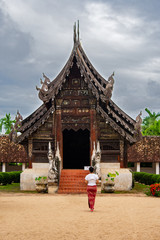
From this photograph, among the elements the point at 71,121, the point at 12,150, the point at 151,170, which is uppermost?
the point at 71,121

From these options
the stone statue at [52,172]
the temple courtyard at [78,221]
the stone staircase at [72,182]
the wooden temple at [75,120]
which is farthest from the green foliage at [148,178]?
the temple courtyard at [78,221]

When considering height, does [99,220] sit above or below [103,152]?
below

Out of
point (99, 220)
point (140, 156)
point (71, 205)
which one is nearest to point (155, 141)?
point (140, 156)

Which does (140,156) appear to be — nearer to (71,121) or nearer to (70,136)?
(70,136)

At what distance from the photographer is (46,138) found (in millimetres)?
19641

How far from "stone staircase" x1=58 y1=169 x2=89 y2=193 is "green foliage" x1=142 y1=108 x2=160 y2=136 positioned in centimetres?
3080

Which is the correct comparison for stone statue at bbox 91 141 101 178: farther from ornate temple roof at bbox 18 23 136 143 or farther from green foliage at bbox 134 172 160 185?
green foliage at bbox 134 172 160 185

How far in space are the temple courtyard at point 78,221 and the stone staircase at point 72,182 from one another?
16.1 ft

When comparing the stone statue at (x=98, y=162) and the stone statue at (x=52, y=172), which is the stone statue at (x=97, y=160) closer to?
the stone statue at (x=98, y=162)

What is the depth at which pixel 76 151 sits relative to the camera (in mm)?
27062

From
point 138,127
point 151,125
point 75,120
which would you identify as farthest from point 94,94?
point 151,125

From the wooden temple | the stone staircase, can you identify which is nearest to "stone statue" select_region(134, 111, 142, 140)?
the wooden temple

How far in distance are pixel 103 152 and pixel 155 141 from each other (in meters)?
21.5

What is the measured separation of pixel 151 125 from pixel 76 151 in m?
25.2
